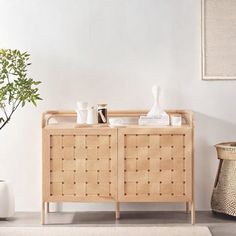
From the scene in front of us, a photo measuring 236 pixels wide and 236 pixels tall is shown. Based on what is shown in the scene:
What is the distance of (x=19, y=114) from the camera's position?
4.89 m

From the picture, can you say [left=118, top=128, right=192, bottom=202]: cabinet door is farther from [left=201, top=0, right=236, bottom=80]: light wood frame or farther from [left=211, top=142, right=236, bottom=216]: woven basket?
[left=201, top=0, right=236, bottom=80]: light wood frame

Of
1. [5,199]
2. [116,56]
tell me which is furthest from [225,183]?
[5,199]

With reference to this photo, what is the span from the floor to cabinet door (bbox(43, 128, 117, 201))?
206 mm

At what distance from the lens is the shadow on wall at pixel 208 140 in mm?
4887

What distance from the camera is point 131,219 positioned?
464 cm

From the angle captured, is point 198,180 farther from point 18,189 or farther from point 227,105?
point 18,189

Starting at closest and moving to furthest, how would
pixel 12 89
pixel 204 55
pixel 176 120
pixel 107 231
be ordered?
pixel 107 231, pixel 12 89, pixel 176 120, pixel 204 55

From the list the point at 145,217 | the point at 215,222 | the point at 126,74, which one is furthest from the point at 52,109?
the point at 215,222

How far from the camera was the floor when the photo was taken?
4473 millimetres

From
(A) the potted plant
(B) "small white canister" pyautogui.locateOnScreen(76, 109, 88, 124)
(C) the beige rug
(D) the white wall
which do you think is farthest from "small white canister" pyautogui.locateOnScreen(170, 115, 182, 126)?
(A) the potted plant

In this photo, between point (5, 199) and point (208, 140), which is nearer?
point (5, 199)

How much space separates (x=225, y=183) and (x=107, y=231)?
0.94m

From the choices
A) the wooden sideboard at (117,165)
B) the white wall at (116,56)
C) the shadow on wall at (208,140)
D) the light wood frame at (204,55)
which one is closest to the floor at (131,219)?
the wooden sideboard at (117,165)

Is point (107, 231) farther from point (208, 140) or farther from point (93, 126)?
point (208, 140)
